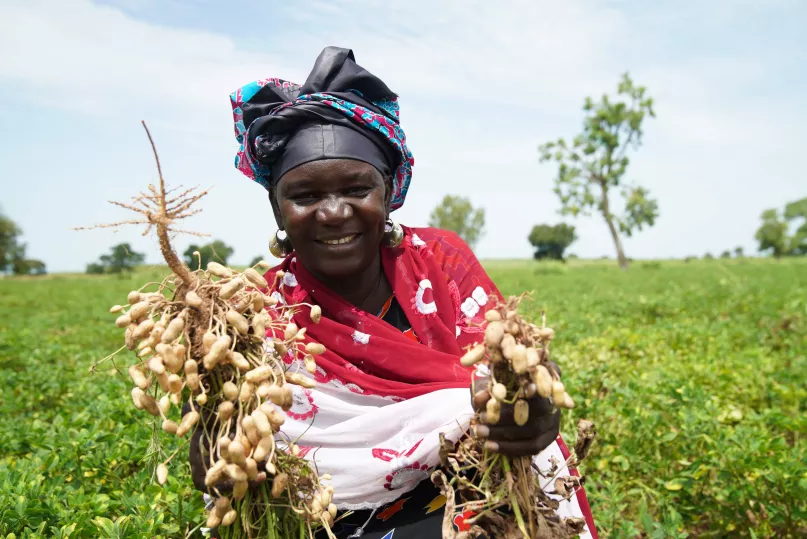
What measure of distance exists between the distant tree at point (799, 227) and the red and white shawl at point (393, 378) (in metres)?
77.1

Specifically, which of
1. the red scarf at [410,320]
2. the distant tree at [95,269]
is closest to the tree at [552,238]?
the distant tree at [95,269]

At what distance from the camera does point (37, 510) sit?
79.4 inches

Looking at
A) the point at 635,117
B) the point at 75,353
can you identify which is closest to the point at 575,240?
the point at 635,117

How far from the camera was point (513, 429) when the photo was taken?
1.58 m

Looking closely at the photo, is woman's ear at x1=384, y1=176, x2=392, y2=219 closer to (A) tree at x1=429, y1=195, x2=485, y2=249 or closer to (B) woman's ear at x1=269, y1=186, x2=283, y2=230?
(B) woman's ear at x1=269, y1=186, x2=283, y2=230

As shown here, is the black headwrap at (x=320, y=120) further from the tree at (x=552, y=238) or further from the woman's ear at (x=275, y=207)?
the tree at (x=552, y=238)

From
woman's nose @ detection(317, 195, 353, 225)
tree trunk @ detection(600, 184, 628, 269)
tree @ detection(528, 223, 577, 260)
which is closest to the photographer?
woman's nose @ detection(317, 195, 353, 225)

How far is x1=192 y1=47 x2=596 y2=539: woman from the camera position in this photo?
2037 mm

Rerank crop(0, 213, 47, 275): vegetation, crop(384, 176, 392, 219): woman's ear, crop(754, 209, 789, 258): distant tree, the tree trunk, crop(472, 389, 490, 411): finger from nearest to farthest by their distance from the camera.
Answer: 1. crop(472, 389, 490, 411): finger
2. crop(384, 176, 392, 219): woman's ear
3. the tree trunk
4. crop(0, 213, 47, 275): vegetation
5. crop(754, 209, 789, 258): distant tree

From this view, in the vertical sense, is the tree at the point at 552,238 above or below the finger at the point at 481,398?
above

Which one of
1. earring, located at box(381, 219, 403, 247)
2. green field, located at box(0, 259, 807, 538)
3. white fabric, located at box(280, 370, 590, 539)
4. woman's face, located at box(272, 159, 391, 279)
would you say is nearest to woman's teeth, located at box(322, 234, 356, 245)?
woman's face, located at box(272, 159, 391, 279)

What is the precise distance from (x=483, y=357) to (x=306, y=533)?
2.44 feet

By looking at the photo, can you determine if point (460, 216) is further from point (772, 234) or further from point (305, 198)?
point (305, 198)

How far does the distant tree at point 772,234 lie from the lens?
66000 millimetres
